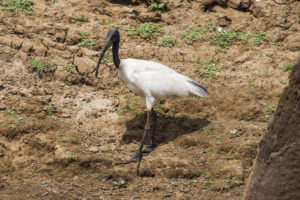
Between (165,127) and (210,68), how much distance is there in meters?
1.66

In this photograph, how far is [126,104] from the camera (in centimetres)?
750

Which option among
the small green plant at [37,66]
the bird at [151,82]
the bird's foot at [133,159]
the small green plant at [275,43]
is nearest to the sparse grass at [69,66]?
the small green plant at [37,66]

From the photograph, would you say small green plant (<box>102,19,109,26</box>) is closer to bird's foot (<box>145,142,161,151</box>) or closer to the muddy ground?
the muddy ground

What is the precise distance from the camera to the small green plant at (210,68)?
814 centimetres

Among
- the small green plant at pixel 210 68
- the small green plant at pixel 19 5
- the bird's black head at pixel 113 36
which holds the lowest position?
the small green plant at pixel 210 68

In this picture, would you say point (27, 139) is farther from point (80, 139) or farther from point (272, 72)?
point (272, 72)

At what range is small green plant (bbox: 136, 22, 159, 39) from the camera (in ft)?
28.4

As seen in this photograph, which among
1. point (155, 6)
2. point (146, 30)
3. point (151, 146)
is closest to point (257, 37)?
point (155, 6)

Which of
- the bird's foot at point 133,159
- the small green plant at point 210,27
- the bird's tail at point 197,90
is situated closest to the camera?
the bird's foot at point 133,159

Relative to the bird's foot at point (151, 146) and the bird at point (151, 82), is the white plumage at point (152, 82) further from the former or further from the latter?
the bird's foot at point (151, 146)

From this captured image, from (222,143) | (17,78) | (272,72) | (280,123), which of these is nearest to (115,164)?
(222,143)

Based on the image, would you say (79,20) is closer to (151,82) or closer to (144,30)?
(144,30)

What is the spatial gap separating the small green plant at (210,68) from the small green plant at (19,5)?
3402mm

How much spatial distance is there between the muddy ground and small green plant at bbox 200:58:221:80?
0.30ft
